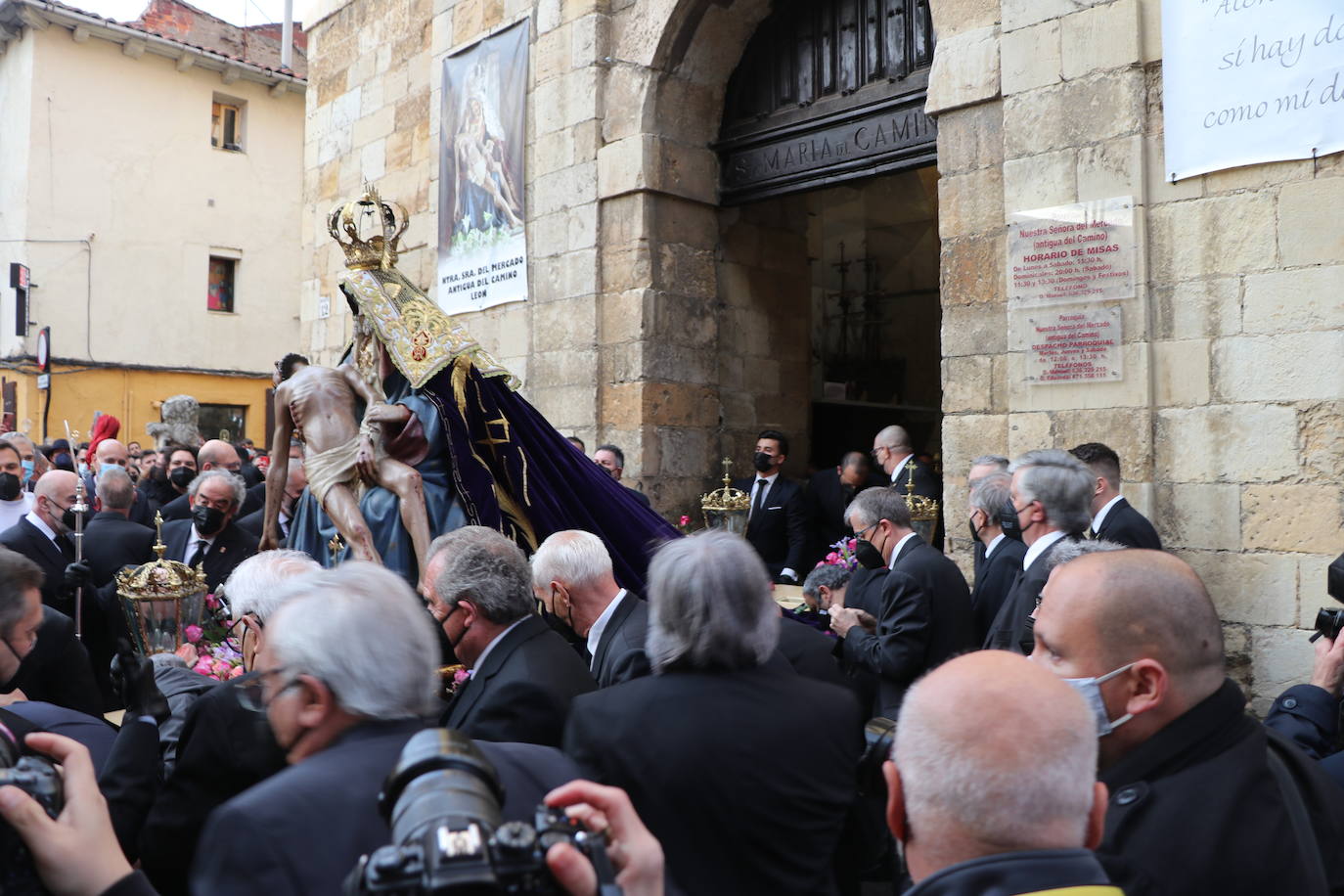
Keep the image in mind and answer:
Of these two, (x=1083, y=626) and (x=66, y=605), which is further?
(x=66, y=605)

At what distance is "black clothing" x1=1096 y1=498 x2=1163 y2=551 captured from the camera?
15.1 ft

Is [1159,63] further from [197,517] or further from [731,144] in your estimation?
[197,517]

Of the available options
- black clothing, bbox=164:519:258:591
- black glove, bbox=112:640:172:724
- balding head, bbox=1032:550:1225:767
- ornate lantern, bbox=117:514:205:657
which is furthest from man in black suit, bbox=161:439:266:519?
balding head, bbox=1032:550:1225:767

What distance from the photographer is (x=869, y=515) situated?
14.6ft

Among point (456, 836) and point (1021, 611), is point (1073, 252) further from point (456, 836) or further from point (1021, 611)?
point (456, 836)

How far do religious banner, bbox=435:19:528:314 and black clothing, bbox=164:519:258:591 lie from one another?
404cm

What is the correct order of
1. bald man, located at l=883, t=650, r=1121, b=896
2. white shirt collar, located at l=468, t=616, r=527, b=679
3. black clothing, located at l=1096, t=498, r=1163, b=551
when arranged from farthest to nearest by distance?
black clothing, located at l=1096, t=498, r=1163, b=551 < white shirt collar, located at l=468, t=616, r=527, b=679 < bald man, located at l=883, t=650, r=1121, b=896

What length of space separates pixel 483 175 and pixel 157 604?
6311mm

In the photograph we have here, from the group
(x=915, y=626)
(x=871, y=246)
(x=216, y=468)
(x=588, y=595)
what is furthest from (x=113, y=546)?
(x=871, y=246)

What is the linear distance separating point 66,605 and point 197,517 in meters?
0.63

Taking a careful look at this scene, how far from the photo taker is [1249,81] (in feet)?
17.0

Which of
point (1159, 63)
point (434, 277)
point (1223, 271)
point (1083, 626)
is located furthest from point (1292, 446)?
point (434, 277)

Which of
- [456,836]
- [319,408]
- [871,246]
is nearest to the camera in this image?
[456,836]

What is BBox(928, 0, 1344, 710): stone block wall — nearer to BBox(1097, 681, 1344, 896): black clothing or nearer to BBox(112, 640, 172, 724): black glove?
BBox(1097, 681, 1344, 896): black clothing
